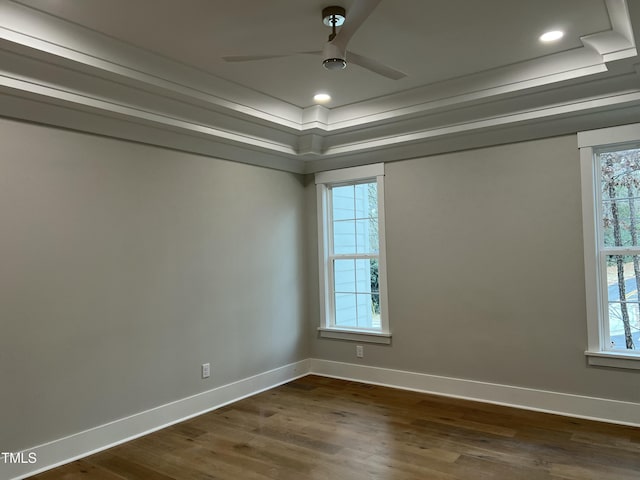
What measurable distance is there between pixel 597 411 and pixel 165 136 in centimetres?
403

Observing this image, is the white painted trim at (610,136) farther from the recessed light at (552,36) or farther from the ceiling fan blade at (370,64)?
the ceiling fan blade at (370,64)

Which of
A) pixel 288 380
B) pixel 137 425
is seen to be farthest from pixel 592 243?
pixel 137 425

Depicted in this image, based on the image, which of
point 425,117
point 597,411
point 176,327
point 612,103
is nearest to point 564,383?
point 597,411

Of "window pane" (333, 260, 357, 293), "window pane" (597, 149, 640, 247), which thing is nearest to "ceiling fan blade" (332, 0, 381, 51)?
"window pane" (597, 149, 640, 247)

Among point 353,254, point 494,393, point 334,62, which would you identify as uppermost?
point 334,62

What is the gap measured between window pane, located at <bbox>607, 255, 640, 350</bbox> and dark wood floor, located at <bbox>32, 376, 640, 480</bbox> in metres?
0.66

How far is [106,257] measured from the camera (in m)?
3.45

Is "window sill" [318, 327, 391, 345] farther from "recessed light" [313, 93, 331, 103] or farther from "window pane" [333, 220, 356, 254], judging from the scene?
"recessed light" [313, 93, 331, 103]

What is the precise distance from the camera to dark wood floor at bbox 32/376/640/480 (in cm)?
289

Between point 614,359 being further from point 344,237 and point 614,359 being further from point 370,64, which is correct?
point 370,64

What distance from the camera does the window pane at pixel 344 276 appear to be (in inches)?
203

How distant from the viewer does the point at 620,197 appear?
12.1 feet

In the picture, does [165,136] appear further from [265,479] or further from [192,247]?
[265,479]

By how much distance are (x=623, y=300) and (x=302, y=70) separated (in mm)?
3037
